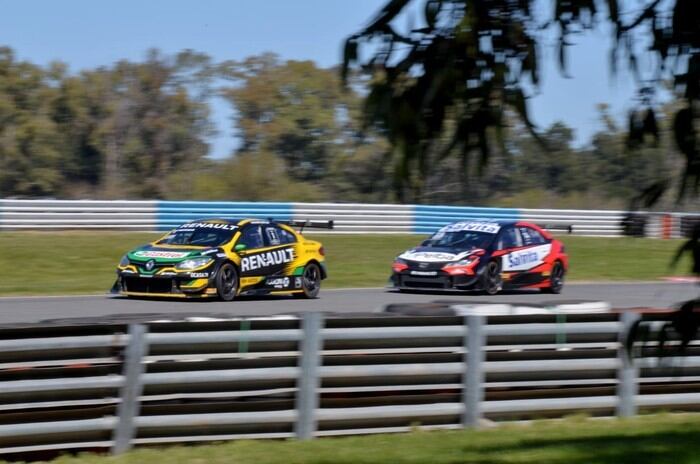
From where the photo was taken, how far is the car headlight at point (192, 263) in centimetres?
1694

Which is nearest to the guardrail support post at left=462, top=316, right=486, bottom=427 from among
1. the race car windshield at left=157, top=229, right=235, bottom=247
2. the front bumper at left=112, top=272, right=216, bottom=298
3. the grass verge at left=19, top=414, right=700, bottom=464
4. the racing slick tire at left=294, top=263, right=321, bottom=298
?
the grass verge at left=19, top=414, right=700, bottom=464

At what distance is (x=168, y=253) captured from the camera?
17.1 meters

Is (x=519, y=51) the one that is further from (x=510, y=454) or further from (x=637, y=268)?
(x=637, y=268)

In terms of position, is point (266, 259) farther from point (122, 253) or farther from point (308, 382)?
point (308, 382)

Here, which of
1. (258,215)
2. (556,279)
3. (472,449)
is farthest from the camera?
(258,215)

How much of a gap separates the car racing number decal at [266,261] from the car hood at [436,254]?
2.43m

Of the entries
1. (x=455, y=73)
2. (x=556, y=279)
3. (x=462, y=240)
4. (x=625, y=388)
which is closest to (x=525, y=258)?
(x=556, y=279)

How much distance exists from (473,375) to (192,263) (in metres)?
10.1

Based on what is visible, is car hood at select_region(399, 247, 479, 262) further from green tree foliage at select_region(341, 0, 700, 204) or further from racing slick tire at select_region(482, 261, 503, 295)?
green tree foliage at select_region(341, 0, 700, 204)

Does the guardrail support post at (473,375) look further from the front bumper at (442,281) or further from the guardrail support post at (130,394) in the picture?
the front bumper at (442,281)

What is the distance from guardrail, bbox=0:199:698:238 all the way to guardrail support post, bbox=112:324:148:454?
18500mm

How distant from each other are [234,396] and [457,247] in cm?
1332

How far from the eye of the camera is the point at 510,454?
6676 mm

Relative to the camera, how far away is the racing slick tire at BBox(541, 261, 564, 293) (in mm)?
20891
